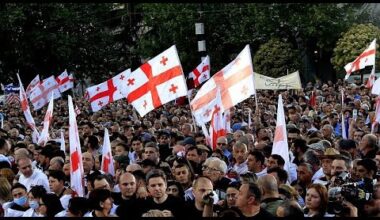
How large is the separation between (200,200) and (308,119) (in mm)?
8911

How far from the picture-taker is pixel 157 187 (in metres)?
7.48

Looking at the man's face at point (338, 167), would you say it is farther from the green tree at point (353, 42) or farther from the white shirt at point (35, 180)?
the green tree at point (353, 42)

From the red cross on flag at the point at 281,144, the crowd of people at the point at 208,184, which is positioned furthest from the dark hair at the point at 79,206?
the red cross on flag at the point at 281,144

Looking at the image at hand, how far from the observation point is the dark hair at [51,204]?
7480 mm

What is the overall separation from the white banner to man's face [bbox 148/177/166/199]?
17.8 m

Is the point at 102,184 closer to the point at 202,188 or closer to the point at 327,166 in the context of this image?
the point at 202,188

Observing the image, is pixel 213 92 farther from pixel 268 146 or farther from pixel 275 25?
pixel 275 25

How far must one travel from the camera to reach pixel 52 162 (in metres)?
10.2

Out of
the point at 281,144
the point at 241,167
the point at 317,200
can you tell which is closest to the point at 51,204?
the point at 317,200

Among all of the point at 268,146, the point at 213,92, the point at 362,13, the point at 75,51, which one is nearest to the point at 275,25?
the point at 362,13

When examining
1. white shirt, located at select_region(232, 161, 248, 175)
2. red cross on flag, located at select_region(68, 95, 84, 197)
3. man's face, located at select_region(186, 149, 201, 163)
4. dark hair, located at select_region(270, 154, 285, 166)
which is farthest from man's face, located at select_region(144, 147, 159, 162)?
dark hair, located at select_region(270, 154, 285, 166)

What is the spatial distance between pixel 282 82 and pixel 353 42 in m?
18.8

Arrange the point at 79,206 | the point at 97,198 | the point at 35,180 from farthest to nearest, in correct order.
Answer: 1. the point at 35,180
2. the point at 97,198
3. the point at 79,206

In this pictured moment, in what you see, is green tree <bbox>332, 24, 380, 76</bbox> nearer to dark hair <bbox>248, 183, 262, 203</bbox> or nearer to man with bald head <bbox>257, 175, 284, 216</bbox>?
man with bald head <bbox>257, 175, 284, 216</bbox>
